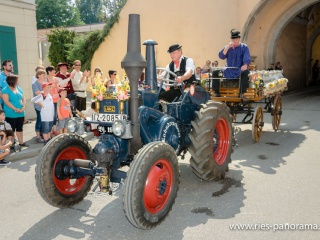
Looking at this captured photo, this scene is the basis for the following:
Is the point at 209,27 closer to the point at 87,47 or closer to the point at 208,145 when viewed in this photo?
the point at 87,47

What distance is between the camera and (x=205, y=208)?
428 cm

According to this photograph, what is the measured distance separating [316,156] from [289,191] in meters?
2.07

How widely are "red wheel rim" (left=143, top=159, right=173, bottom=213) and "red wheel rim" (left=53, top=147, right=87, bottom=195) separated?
1.16 metres

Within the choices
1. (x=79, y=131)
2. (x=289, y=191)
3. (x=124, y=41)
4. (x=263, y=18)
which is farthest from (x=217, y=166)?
(x=124, y=41)

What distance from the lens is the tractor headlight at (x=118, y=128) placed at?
3.74 m

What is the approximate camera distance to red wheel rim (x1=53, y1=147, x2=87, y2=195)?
4169mm

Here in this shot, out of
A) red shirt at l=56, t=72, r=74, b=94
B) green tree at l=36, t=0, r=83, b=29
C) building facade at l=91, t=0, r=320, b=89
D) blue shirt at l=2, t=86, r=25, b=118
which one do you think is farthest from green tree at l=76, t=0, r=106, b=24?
Result: blue shirt at l=2, t=86, r=25, b=118

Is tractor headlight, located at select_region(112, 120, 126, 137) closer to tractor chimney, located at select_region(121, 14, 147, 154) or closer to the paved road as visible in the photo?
tractor chimney, located at select_region(121, 14, 147, 154)

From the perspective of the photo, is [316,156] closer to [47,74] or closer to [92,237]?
[92,237]

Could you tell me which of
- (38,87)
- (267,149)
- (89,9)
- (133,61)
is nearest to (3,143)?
(38,87)

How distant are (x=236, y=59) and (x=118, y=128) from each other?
193 inches

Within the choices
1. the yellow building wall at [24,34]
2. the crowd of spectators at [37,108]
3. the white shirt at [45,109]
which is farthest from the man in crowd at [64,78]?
the yellow building wall at [24,34]

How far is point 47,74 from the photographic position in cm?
870

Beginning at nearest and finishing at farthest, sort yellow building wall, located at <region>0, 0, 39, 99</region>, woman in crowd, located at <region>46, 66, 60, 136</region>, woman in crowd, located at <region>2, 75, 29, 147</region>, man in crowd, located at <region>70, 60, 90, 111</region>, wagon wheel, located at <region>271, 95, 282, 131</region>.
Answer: woman in crowd, located at <region>2, 75, 29, 147</region>, woman in crowd, located at <region>46, 66, 60, 136</region>, wagon wheel, located at <region>271, 95, 282, 131</region>, man in crowd, located at <region>70, 60, 90, 111</region>, yellow building wall, located at <region>0, 0, 39, 99</region>
